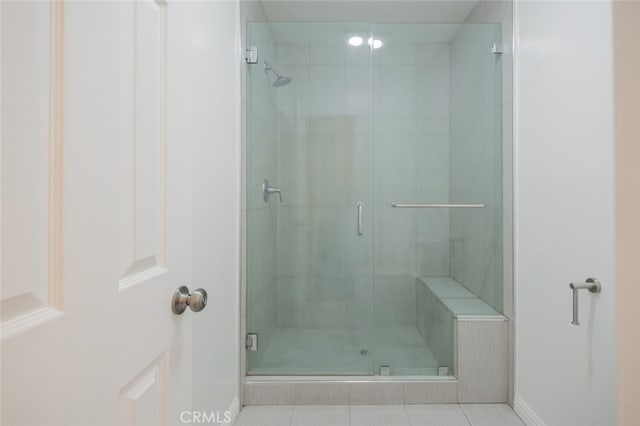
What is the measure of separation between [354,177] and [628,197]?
Result: 4.98 feet

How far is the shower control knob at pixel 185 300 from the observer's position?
2.60 ft

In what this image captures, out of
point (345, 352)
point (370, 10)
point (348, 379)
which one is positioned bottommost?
point (348, 379)

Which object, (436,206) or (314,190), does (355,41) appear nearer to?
(314,190)

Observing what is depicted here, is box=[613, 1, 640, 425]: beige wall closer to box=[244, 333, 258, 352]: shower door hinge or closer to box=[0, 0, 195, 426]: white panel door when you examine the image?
box=[0, 0, 195, 426]: white panel door

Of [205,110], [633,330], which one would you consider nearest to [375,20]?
[205,110]

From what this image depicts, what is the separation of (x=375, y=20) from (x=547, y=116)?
4.73 ft

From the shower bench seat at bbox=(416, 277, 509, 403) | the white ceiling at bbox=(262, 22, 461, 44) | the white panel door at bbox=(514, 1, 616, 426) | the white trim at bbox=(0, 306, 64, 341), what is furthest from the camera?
the white ceiling at bbox=(262, 22, 461, 44)

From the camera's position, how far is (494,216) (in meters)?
2.06

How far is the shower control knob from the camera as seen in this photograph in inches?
31.3

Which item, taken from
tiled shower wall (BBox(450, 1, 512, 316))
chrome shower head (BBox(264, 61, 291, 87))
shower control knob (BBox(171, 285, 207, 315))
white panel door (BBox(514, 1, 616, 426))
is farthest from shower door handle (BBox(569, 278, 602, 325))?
chrome shower head (BBox(264, 61, 291, 87))

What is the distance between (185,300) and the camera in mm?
819

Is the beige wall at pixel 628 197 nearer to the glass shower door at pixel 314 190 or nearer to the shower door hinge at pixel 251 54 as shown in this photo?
the glass shower door at pixel 314 190

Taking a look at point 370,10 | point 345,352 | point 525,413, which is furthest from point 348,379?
point 370,10

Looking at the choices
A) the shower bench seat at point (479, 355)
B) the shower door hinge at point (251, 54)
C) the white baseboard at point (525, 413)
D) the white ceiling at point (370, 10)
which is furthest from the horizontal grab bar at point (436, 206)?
the white ceiling at point (370, 10)
